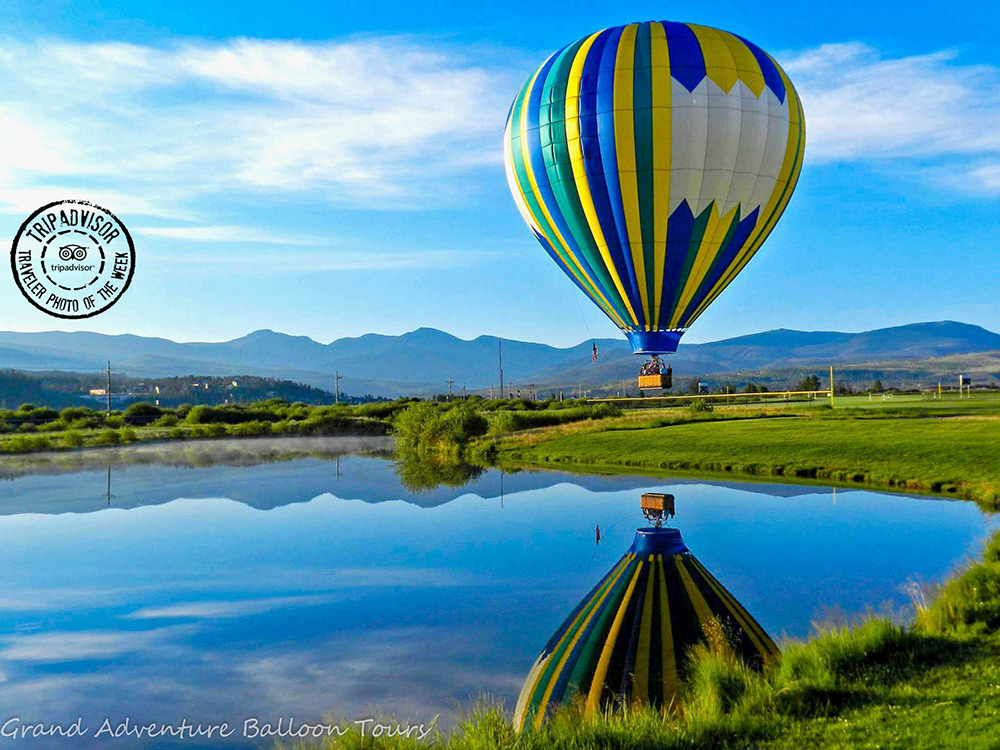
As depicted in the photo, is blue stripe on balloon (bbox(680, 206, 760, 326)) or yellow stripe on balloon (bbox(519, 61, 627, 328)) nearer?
blue stripe on balloon (bbox(680, 206, 760, 326))

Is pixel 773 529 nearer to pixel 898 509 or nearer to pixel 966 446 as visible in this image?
pixel 898 509

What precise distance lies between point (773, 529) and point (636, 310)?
315 inches

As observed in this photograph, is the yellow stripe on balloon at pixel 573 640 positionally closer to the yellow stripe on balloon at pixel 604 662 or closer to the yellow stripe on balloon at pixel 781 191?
the yellow stripe on balloon at pixel 604 662

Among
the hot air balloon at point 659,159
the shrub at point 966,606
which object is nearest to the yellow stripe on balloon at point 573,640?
the shrub at point 966,606

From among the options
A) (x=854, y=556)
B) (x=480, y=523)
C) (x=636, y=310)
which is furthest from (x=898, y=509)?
(x=480, y=523)

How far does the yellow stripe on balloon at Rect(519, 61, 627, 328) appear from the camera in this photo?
2577cm

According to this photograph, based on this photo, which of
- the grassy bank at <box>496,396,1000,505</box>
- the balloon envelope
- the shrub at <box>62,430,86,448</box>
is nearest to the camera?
the balloon envelope

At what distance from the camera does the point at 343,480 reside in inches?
1309

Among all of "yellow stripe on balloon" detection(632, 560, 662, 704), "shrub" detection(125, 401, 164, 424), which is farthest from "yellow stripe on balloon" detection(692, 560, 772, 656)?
"shrub" detection(125, 401, 164, 424)

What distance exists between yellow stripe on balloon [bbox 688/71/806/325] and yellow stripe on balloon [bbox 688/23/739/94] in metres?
2.29

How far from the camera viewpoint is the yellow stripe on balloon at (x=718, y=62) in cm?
2373

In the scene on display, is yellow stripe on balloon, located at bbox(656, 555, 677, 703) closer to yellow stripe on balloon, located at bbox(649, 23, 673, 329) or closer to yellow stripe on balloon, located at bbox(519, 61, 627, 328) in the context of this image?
yellow stripe on balloon, located at bbox(649, 23, 673, 329)

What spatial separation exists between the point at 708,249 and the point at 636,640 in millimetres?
15100

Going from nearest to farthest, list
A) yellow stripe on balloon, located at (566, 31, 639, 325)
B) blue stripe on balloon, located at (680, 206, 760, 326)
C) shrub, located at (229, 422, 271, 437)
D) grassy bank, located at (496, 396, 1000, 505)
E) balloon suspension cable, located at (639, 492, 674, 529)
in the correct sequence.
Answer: balloon suspension cable, located at (639, 492, 674, 529) → yellow stripe on balloon, located at (566, 31, 639, 325) → blue stripe on balloon, located at (680, 206, 760, 326) → grassy bank, located at (496, 396, 1000, 505) → shrub, located at (229, 422, 271, 437)
